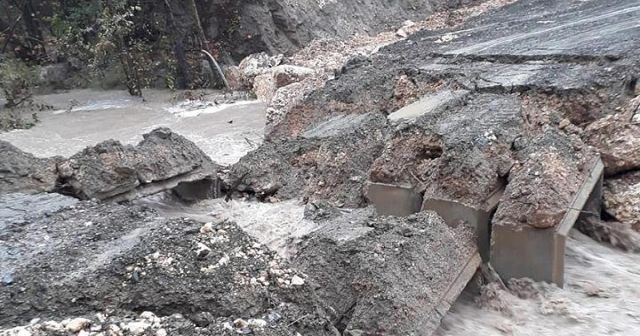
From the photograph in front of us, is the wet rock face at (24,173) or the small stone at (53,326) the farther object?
the wet rock face at (24,173)

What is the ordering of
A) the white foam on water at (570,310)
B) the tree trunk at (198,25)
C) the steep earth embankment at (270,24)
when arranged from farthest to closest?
the steep earth embankment at (270,24) < the tree trunk at (198,25) < the white foam on water at (570,310)

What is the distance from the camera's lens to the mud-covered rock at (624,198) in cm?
348

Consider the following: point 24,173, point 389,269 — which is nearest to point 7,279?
point 389,269

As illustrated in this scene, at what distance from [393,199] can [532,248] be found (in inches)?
36.9

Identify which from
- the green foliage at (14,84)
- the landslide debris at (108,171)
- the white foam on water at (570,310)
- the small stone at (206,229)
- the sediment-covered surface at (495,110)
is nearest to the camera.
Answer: the small stone at (206,229)

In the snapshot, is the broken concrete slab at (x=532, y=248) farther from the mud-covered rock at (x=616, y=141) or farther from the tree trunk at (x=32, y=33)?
the tree trunk at (x=32, y=33)

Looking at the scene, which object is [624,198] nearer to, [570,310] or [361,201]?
[570,310]

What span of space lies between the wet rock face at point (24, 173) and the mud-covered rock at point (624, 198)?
3.49 metres

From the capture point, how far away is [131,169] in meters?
4.22

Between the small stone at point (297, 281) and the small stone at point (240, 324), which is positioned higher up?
the small stone at point (297, 281)

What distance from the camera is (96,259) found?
2324 millimetres

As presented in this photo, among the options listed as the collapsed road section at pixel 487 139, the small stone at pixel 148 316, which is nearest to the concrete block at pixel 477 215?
the collapsed road section at pixel 487 139

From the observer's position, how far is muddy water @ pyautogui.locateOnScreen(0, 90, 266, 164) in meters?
7.53

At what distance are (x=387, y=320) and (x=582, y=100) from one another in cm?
254
